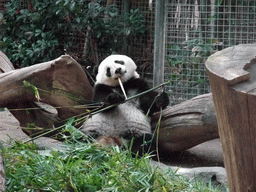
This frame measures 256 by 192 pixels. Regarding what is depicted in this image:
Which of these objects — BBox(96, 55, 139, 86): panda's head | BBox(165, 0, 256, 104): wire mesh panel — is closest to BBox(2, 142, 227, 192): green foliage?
BBox(96, 55, 139, 86): panda's head

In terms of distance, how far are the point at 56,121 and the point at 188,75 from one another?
173 centimetres

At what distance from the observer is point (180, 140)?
3.49 metres

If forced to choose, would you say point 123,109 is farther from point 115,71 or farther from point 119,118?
point 115,71

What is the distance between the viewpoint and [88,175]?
202cm

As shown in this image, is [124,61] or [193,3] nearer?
[124,61]

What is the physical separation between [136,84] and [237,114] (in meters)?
2.55

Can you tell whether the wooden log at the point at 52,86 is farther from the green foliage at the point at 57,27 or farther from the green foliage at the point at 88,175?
the green foliage at the point at 57,27

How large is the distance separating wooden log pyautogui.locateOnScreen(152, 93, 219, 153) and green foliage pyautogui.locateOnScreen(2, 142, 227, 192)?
1.13 metres

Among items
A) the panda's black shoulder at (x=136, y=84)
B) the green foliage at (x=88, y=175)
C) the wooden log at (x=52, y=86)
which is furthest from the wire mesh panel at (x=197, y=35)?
the green foliage at (x=88, y=175)

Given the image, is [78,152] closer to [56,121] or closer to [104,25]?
[56,121]

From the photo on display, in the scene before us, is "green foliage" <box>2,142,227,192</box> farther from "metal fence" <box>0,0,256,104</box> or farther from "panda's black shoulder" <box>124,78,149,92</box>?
"metal fence" <box>0,0,256,104</box>

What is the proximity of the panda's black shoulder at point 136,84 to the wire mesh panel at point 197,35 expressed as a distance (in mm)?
626

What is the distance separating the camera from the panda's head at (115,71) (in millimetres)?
3615

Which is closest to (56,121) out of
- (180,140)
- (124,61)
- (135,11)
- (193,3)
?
(124,61)
